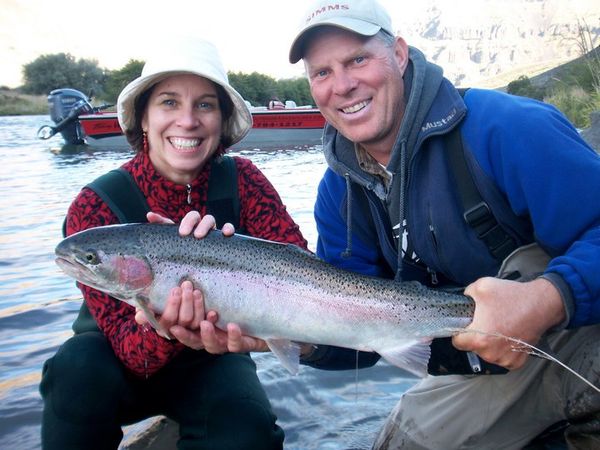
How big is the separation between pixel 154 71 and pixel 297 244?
1171 mm

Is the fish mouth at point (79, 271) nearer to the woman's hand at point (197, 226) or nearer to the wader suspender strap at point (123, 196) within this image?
the wader suspender strap at point (123, 196)

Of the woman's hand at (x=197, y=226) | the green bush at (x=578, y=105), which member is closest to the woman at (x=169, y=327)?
the woman's hand at (x=197, y=226)

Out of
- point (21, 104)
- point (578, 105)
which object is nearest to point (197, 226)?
point (578, 105)

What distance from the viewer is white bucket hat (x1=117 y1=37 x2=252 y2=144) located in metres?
2.98

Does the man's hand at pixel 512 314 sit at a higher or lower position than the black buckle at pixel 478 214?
lower

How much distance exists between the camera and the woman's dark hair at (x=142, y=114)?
10.6 ft

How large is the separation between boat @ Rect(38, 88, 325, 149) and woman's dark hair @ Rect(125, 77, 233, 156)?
18.8 m

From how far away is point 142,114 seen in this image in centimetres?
328

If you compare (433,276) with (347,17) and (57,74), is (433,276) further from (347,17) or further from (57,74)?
(57,74)

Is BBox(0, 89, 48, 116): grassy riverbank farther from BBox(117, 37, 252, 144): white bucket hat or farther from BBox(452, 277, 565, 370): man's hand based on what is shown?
BBox(452, 277, 565, 370): man's hand

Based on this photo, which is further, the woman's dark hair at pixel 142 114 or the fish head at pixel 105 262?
the woman's dark hair at pixel 142 114

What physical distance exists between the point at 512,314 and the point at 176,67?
1.96 metres

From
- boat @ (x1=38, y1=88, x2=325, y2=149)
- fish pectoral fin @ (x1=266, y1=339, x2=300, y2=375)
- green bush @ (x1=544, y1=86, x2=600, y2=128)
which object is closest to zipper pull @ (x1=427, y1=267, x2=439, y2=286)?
fish pectoral fin @ (x1=266, y1=339, x2=300, y2=375)

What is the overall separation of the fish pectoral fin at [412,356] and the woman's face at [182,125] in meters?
1.41
